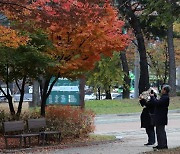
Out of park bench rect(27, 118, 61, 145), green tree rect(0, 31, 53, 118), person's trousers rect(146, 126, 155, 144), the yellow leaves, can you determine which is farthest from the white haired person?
the yellow leaves

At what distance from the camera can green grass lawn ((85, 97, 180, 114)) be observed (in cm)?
3347

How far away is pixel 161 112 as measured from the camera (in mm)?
13516

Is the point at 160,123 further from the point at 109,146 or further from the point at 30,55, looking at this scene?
the point at 30,55

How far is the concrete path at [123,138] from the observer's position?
48.6ft

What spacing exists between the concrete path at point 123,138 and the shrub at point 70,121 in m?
1.10

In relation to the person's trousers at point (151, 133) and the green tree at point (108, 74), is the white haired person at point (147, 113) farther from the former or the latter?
the green tree at point (108, 74)

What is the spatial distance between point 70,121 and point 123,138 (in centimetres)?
264

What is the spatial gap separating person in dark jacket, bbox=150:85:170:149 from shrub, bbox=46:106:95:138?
3918 mm

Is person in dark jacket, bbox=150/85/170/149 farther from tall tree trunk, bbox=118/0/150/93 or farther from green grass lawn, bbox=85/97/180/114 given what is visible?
tall tree trunk, bbox=118/0/150/93

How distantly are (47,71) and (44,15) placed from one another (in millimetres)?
3456

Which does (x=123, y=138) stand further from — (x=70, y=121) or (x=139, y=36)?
(x=139, y=36)

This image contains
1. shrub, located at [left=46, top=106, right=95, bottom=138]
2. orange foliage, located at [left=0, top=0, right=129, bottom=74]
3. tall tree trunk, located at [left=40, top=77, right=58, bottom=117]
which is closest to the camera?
orange foliage, located at [left=0, top=0, right=129, bottom=74]

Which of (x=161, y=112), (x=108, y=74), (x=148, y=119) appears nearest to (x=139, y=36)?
(x=108, y=74)

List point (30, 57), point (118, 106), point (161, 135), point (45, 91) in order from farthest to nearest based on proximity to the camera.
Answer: point (118, 106)
point (45, 91)
point (30, 57)
point (161, 135)
